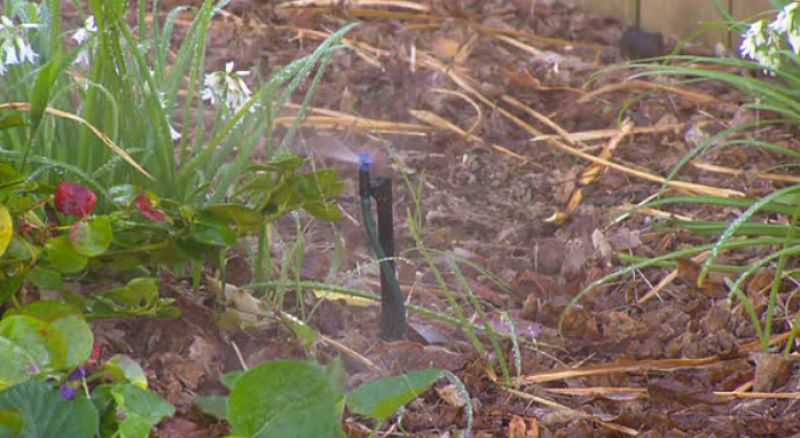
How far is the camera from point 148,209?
1556mm

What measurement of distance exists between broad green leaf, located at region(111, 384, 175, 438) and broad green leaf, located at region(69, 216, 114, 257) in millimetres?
198

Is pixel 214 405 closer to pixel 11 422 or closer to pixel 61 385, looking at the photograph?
pixel 61 385

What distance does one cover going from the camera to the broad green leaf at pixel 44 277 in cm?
157

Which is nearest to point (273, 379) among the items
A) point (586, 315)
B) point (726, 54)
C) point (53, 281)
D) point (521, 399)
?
point (53, 281)

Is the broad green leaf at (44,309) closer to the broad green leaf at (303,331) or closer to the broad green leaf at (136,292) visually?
the broad green leaf at (136,292)

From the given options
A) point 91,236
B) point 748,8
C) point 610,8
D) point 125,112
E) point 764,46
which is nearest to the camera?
point 91,236

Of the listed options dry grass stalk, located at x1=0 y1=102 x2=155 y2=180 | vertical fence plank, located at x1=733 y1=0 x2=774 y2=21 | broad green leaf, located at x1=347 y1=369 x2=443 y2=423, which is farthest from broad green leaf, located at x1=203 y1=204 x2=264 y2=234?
vertical fence plank, located at x1=733 y1=0 x2=774 y2=21

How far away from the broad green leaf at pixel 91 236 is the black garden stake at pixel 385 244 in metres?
0.39

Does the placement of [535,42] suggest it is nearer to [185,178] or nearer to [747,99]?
[747,99]

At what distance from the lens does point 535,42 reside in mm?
3166

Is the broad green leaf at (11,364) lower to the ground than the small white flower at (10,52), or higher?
lower

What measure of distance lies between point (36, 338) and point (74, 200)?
21cm

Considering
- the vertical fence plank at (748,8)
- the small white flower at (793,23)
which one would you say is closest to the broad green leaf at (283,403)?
the small white flower at (793,23)

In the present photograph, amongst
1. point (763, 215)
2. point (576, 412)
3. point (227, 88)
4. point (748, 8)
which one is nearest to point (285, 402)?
point (576, 412)
